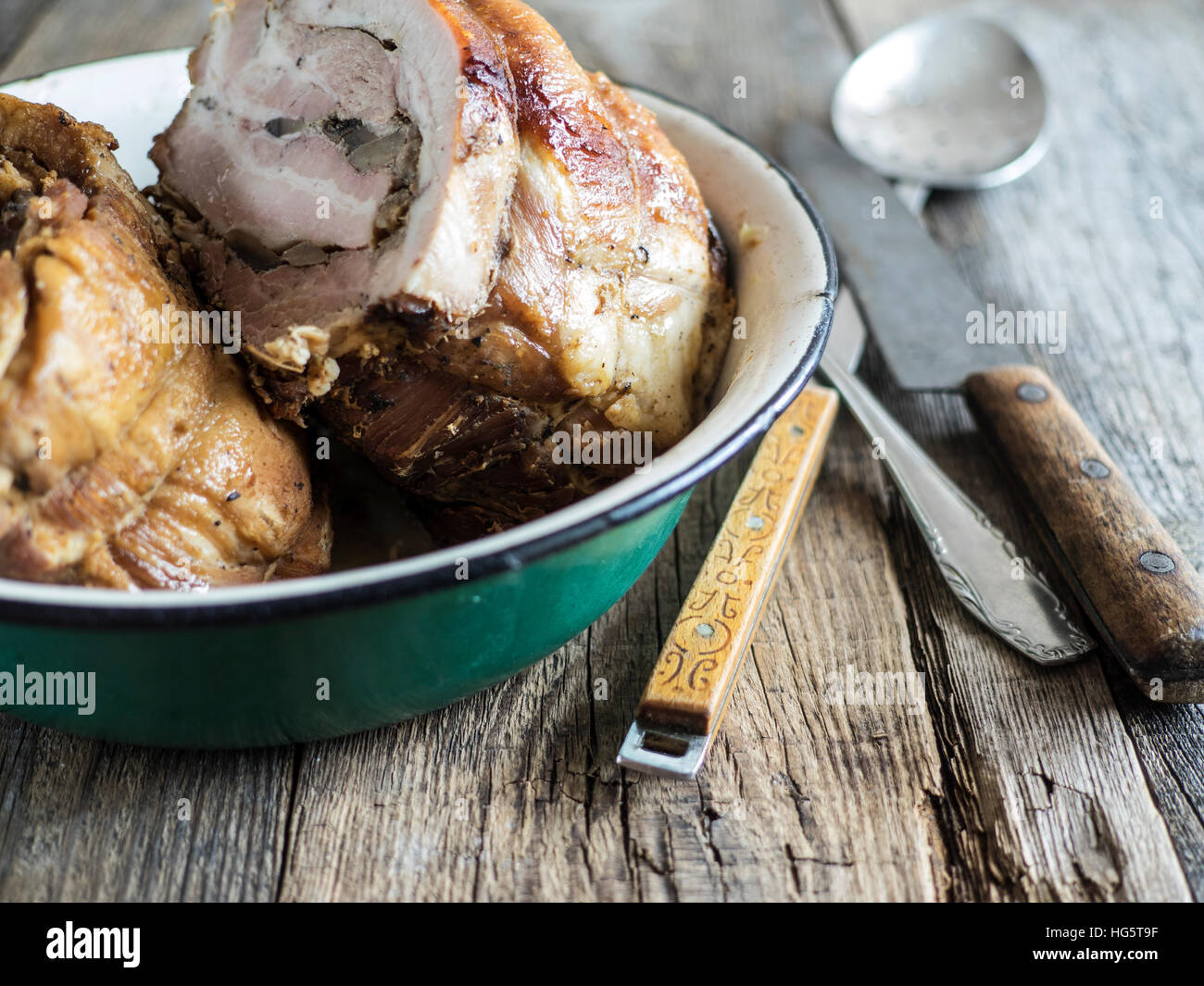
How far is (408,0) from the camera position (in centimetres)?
149

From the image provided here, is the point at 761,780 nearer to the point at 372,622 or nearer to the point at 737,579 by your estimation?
the point at 737,579

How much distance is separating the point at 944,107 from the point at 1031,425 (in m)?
1.45

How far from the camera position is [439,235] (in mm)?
1374

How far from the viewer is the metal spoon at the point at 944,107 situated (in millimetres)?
3021

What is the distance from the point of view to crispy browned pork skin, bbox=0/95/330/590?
125 cm

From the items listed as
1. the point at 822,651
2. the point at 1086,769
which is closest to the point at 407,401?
the point at 822,651

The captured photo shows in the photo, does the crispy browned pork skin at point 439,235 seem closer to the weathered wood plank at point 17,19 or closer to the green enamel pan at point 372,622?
the green enamel pan at point 372,622

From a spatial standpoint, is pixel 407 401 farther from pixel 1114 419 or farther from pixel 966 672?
pixel 1114 419

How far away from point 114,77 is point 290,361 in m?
1.08

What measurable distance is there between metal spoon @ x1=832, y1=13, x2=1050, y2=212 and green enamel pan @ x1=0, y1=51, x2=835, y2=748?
1481mm

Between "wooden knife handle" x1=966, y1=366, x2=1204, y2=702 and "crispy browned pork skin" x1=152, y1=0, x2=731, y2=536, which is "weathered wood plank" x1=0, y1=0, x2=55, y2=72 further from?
"wooden knife handle" x1=966, y1=366, x2=1204, y2=702

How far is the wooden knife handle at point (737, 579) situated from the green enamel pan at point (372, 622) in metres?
0.13

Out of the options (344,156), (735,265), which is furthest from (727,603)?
(344,156)

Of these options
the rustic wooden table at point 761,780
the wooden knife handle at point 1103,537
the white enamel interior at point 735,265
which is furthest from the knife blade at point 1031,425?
the white enamel interior at point 735,265
